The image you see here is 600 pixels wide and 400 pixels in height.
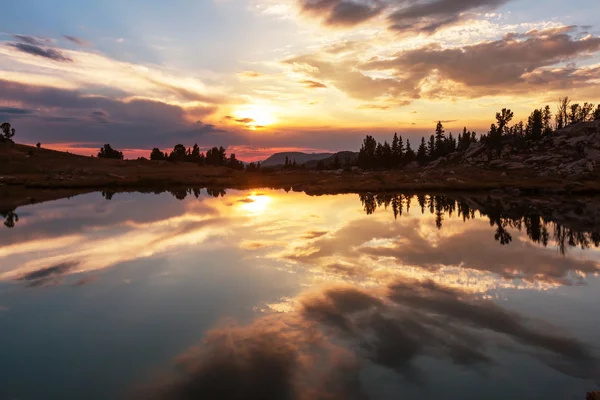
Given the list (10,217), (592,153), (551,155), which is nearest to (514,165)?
(551,155)

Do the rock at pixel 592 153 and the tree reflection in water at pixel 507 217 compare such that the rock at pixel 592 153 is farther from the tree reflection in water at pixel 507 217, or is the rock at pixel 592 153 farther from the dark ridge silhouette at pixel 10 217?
the dark ridge silhouette at pixel 10 217

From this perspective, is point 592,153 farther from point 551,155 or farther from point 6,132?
point 6,132

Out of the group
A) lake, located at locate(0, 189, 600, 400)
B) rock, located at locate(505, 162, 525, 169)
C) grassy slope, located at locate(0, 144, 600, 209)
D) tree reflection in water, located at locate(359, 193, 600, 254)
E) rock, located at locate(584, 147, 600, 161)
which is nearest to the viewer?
lake, located at locate(0, 189, 600, 400)

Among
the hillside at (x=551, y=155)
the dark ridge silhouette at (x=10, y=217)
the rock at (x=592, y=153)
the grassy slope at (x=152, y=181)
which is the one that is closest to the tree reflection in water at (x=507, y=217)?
the grassy slope at (x=152, y=181)

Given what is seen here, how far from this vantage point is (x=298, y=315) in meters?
16.5

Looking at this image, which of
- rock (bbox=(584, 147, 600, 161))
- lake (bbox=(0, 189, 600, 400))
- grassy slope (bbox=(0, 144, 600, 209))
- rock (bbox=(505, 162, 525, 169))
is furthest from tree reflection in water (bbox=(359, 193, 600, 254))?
rock (bbox=(584, 147, 600, 161))

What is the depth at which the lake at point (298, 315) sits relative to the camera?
453 inches

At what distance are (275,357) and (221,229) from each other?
90.1ft

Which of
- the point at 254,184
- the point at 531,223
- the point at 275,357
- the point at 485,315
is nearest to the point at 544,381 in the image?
the point at 485,315

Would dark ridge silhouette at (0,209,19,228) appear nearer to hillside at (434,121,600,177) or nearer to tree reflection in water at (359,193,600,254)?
tree reflection in water at (359,193,600,254)

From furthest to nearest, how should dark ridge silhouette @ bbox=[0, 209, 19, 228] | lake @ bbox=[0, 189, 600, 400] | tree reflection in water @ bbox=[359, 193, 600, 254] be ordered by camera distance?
dark ridge silhouette @ bbox=[0, 209, 19, 228] → tree reflection in water @ bbox=[359, 193, 600, 254] → lake @ bbox=[0, 189, 600, 400]

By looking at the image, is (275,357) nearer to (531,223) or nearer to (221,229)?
(221,229)

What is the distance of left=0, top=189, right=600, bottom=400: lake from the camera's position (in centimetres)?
1152

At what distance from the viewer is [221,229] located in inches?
1540
